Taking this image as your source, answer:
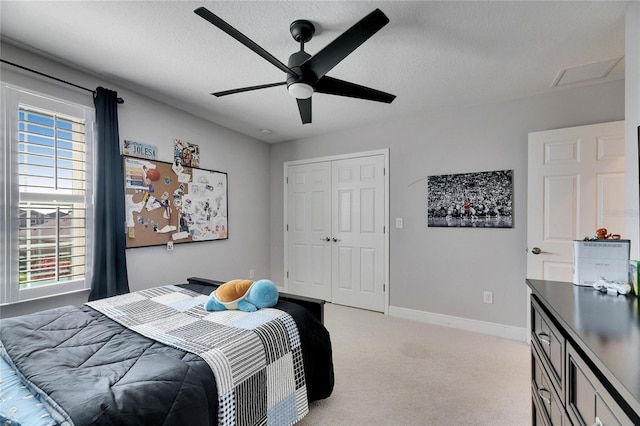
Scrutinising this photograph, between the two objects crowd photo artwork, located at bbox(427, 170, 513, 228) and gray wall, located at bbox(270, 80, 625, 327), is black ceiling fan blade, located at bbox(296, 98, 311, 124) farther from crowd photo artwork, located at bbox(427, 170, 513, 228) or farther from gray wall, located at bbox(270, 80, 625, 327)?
crowd photo artwork, located at bbox(427, 170, 513, 228)

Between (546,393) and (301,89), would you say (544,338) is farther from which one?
(301,89)

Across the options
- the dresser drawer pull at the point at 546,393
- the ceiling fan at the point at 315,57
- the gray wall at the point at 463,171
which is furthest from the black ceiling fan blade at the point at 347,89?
the dresser drawer pull at the point at 546,393

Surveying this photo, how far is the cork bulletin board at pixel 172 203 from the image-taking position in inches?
102

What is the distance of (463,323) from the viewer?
297 centimetres

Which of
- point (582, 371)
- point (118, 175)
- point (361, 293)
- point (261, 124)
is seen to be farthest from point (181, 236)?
point (582, 371)

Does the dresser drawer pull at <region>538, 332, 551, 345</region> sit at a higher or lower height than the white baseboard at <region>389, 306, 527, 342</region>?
higher

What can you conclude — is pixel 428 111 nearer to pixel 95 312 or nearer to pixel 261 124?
pixel 261 124

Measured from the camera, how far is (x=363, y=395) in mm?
1877

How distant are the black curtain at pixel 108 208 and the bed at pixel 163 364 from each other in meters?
0.52

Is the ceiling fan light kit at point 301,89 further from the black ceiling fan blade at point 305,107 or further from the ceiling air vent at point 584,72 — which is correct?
the ceiling air vent at point 584,72

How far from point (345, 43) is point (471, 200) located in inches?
88.5

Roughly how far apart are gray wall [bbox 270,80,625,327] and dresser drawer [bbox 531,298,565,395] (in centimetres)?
164

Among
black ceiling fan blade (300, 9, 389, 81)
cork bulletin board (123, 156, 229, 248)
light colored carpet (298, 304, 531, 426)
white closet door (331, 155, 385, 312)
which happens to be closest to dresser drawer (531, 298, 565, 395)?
light colored carpet (298, 304, 531, 426)

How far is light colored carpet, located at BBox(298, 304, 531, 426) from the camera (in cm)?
168
